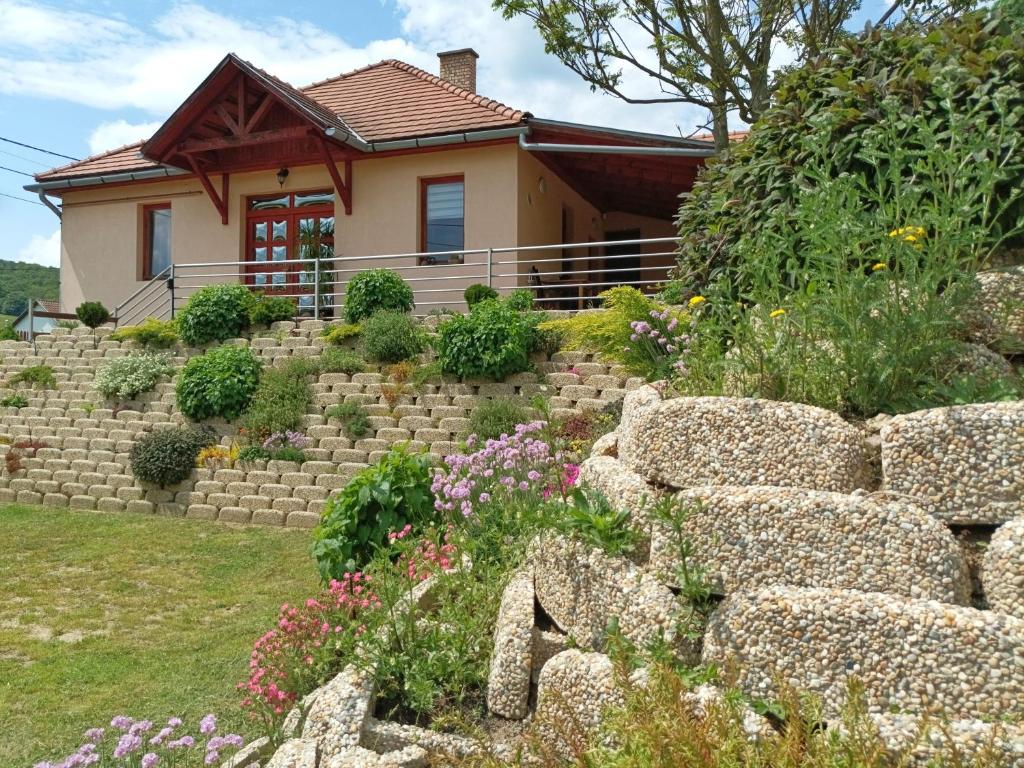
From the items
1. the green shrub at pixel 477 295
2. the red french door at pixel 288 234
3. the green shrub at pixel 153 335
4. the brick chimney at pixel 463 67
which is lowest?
the green shrub at pixel 153 335

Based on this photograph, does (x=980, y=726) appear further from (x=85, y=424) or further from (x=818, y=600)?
(x=85, y=424)

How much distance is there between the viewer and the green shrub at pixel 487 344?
31.4ft

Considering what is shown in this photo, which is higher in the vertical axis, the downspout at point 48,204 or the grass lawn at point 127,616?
the downspout at point 48,204

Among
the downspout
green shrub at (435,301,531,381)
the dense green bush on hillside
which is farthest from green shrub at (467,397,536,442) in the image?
the downspout

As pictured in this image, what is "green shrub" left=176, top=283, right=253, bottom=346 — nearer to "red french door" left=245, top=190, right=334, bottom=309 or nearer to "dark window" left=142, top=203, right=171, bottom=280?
"red french door" left=245, top=190, right=334, bottom=309

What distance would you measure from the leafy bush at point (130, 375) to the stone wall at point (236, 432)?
0.17 meters

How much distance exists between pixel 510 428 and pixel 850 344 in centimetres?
589

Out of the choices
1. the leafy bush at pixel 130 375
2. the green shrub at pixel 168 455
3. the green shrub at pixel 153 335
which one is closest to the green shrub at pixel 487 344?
the green shrub at pixel 168 455

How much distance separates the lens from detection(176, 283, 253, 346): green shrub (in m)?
12.2

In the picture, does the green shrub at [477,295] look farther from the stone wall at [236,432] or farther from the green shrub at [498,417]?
the green shrub at [498,417]

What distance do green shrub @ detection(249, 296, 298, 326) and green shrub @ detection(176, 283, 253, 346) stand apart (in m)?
0.16

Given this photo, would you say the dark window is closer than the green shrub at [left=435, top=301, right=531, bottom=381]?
No

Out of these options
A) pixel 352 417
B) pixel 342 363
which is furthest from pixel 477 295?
pixel 352 417

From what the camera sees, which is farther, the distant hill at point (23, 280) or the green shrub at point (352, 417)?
the distant hill at point (23, 280)
